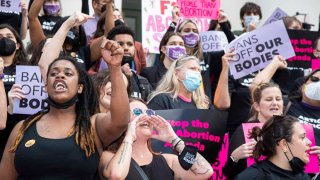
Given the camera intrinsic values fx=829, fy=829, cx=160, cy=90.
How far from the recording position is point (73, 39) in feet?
26.2

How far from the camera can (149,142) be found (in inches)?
249

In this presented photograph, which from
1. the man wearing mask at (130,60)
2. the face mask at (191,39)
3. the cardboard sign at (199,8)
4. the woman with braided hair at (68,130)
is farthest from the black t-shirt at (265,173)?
the cardboard sign at (199,8)

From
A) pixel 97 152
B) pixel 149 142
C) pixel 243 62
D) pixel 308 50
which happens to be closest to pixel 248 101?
pixel 243 62

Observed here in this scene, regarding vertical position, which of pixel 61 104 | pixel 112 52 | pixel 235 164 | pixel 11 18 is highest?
pixel 112 52

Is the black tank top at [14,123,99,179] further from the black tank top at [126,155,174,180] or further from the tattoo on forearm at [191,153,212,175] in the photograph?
the tattoo on forearm at [191,153,212,175]

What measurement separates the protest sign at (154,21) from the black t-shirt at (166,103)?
7.69 feet

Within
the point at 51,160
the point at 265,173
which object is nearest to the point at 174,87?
the point at 265,173

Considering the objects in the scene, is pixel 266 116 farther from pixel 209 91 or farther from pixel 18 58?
pixel 18 58

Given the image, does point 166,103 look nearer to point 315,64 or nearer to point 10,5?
point 10,5

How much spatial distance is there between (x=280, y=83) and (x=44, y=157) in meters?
4.81

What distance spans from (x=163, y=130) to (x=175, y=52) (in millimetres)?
2691

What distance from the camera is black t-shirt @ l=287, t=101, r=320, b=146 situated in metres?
7.79

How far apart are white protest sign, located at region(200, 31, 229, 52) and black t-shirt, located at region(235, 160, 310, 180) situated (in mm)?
3777

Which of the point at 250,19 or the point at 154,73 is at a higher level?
the point at 250,19
